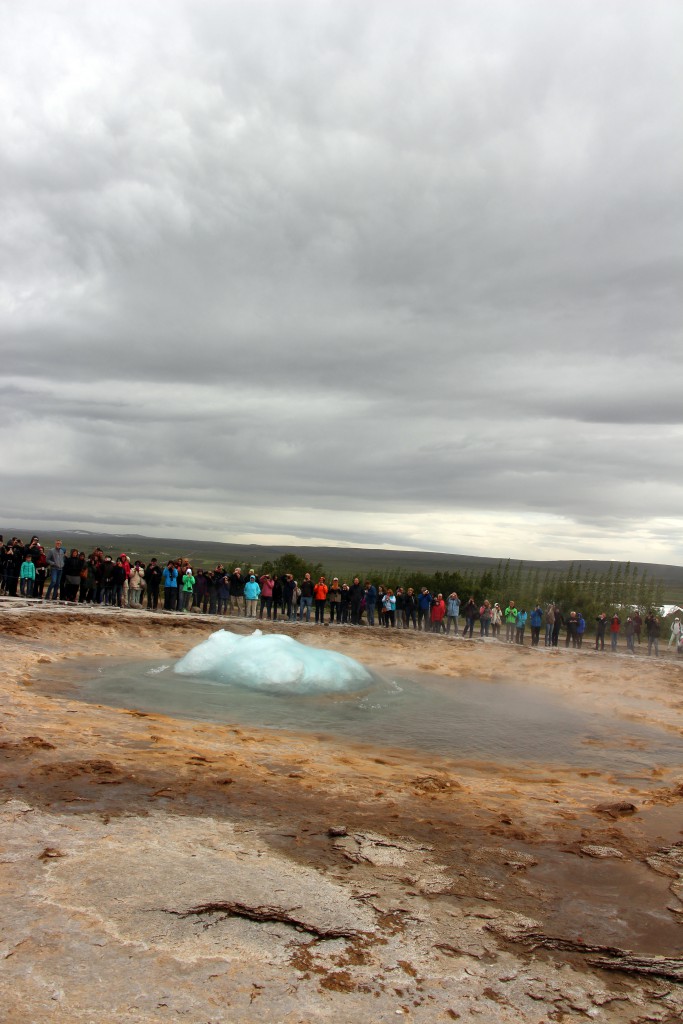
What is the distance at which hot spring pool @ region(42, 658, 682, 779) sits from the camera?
28.8 ft

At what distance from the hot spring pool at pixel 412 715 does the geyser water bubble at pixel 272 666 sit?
206 mm

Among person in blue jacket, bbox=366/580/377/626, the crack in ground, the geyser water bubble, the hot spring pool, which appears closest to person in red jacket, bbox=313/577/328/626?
person in blue jacket, bbox=366/580/377/626

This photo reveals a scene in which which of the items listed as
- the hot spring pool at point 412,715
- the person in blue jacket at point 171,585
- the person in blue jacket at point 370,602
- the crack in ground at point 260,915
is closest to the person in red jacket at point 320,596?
the person in blue jacket at point 370,602

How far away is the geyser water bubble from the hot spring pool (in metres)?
0.21

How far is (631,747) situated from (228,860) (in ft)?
22.9

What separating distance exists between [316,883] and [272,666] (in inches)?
289

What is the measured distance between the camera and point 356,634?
17.4 m

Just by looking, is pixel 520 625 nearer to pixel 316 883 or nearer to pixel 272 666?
pixel 272 666

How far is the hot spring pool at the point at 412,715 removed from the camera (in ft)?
28.8

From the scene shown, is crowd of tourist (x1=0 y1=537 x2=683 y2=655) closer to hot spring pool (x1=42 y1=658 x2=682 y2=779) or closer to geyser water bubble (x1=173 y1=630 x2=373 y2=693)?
hot spring pool (x1=42 y1=658 x2=682 y2=779)

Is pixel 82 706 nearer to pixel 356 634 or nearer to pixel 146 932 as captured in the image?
pixel 146 932

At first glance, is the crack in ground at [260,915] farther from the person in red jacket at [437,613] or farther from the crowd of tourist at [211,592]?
the person in red jacket at [437,613]

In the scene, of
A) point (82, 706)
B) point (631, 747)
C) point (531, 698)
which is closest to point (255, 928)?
point (82, 706)

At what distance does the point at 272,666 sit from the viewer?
1137 centimetres
